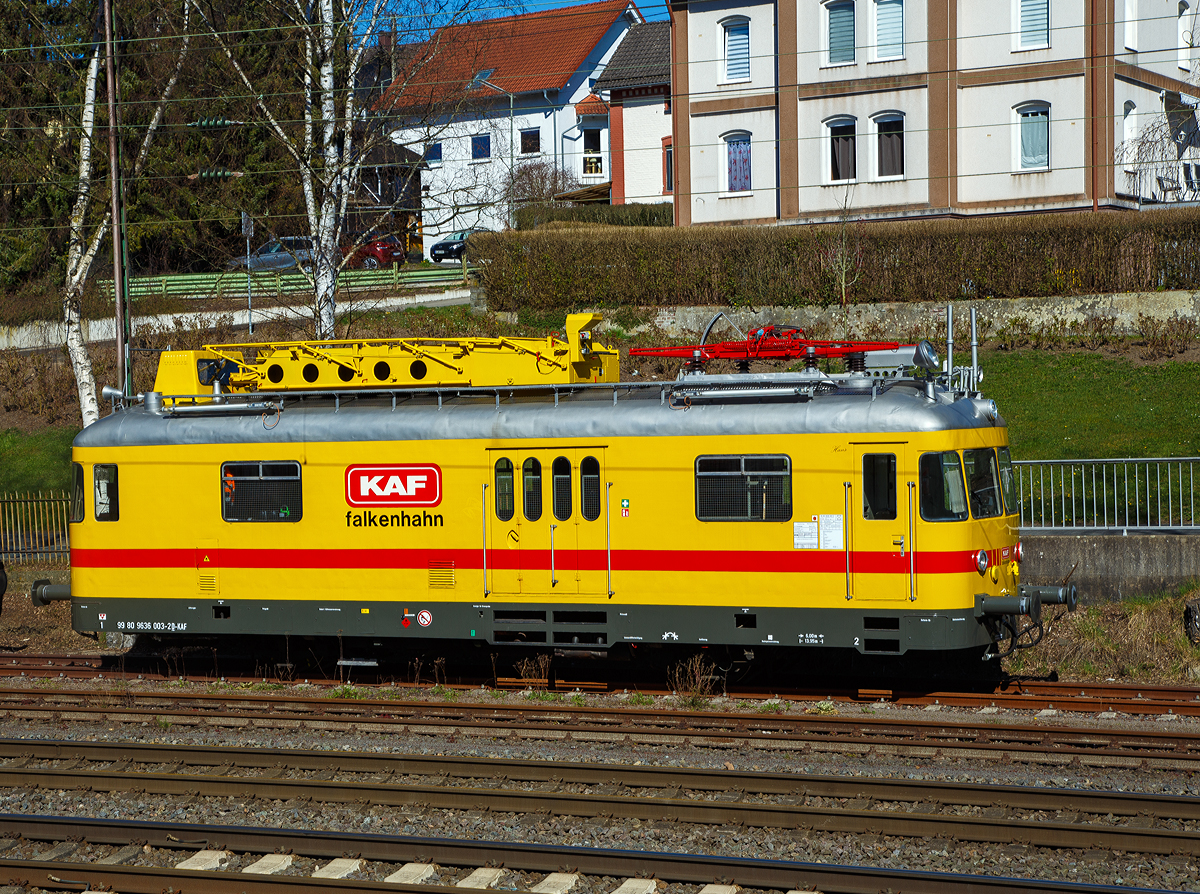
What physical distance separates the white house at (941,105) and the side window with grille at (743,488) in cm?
2220

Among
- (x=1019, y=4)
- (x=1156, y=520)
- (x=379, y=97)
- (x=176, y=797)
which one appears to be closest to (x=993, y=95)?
(x=1019, y=4)

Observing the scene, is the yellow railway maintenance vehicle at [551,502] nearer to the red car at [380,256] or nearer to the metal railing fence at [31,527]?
the metal railing fence at [31,527]

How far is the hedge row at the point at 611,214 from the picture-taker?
37781mm

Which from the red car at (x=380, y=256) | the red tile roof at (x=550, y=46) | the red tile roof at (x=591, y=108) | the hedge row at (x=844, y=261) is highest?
the red tile roof at (x=550, y=46)

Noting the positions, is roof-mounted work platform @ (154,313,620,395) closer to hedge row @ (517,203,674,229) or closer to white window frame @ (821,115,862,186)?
white window frame @ (821,115,862,186)

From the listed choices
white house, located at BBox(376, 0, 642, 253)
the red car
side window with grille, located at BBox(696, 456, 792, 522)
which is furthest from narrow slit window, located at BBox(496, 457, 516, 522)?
white house, located at BBox(376, 0, 642, 253)

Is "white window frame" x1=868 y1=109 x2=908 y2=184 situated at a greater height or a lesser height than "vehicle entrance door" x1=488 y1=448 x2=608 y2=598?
greater

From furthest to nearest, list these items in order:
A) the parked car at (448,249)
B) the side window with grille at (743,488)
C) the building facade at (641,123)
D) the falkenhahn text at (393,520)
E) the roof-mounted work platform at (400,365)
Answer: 1. the building facade at (641,123)
2. the parked car at (448,249)
3. the roof-mounted work platform at (400,365)
4. the falkenhahn text at (393,520)
5. the side window with grille at (743,488)

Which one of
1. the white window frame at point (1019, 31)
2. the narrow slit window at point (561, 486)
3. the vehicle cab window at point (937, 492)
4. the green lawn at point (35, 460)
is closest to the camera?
the vehicle cab window at point (937, 492)

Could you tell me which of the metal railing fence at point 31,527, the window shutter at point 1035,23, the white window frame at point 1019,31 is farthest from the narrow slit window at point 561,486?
the window shutter at point 1035,23

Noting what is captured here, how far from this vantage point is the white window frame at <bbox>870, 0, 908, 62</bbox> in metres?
32.5

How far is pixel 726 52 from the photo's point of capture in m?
35.7

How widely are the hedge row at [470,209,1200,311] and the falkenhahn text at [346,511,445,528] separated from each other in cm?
1576

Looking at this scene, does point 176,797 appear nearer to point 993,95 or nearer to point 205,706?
point 205,706
